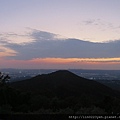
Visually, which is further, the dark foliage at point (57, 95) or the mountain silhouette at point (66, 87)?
the mountain silhouette at point (66, 87)

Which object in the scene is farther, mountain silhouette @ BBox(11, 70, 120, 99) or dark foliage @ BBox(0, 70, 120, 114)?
mountain silhouette @ BBox(11, 70, 120, 99)

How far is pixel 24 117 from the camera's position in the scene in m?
14.6

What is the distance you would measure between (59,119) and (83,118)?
4.29 ft

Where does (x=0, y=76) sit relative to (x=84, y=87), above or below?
above

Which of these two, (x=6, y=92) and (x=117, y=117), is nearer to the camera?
(x=117, y=117)

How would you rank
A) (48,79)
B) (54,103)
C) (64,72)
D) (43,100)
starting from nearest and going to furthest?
(54,103) → (43,100) → (48,79) → (64,72)

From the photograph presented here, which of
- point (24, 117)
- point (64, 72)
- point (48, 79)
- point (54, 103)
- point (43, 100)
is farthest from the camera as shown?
point (64, 72)

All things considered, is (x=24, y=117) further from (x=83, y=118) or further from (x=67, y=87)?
(x=67, y=87)

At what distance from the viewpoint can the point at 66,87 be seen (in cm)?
7875

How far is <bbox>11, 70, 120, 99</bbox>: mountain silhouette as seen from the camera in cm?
7100

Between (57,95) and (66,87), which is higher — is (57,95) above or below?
below

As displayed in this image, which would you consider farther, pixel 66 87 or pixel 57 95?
pixel 66 87

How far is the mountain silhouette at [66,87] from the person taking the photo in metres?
71.0

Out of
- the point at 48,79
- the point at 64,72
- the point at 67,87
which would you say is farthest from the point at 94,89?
the point at 64,72
